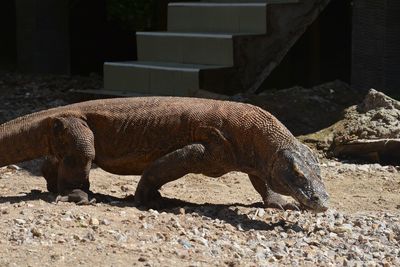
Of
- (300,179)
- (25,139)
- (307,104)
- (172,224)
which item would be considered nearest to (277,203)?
(300,179)

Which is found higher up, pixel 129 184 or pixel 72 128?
pixel 72 128

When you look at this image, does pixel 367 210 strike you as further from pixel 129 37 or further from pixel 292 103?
pixel 129 37

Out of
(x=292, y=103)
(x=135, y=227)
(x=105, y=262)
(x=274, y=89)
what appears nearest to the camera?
(x=105, y=262)

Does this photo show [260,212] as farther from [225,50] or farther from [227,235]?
[225,50]

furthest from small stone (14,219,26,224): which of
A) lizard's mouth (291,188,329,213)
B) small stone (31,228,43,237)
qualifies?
lizard's mouth (291,188,329,213)

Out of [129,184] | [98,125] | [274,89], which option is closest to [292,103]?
[274,89]

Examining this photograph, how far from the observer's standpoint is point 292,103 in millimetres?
10406

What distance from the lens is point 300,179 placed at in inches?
255

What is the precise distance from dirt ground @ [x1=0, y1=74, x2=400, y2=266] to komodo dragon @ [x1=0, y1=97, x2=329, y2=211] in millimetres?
227

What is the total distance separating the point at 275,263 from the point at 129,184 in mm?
2715

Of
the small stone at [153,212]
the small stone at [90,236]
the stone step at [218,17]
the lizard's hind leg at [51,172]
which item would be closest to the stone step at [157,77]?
the stone step at [218,17]

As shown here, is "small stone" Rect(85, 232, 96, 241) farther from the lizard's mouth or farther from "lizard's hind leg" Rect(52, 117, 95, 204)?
the lizard's mouth

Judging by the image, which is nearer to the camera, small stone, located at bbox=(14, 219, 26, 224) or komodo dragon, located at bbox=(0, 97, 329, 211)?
small stone, located at bbox=(14, 219, 26, 224)

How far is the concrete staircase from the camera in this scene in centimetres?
1126
